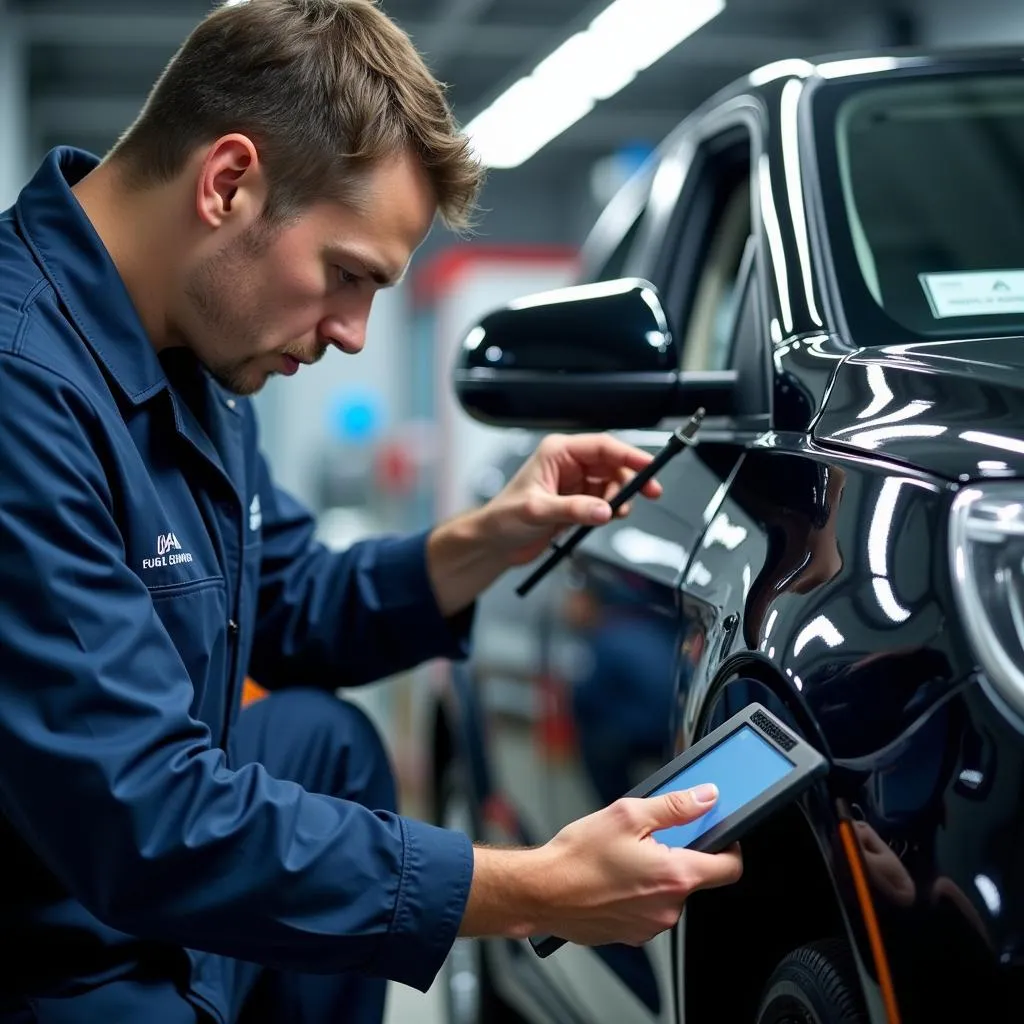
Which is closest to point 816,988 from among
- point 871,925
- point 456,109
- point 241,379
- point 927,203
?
point 871,925

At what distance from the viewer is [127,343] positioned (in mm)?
1401

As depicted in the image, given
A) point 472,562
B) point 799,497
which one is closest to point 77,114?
point 472,562

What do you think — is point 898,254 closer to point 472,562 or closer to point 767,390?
point 767,390

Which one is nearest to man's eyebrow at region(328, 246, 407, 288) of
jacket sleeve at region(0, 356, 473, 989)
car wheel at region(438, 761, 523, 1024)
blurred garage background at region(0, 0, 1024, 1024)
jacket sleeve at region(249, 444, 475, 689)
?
jacket sleeve at region(0, 356, 473, 989)

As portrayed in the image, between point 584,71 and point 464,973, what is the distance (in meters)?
7.53

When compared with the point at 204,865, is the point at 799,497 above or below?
above

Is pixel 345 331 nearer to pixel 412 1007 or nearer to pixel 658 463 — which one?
pixel 658 463

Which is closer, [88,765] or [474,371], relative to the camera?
[88,765]

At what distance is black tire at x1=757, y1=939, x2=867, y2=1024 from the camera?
3.42 ft

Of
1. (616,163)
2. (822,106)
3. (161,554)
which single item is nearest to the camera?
(161,554)

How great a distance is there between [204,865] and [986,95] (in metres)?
1.27

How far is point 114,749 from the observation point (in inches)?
45.3

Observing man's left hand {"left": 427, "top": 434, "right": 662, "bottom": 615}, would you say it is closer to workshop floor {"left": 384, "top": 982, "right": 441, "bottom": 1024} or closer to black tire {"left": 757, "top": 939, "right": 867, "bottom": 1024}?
black tire {"left": 757, "top": 939, "right": 867, "bottom": 1024}

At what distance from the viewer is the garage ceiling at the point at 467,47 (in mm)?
8297
